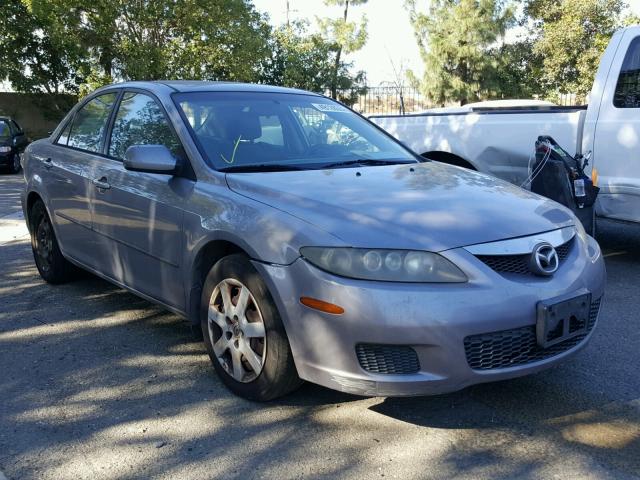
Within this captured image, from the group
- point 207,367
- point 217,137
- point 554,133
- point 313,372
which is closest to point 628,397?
point 313,372

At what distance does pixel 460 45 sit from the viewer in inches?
1173

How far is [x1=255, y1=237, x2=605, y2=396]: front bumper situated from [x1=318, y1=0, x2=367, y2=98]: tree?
96.6 feet

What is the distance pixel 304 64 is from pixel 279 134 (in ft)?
86.5

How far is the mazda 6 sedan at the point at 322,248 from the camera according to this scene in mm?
2844

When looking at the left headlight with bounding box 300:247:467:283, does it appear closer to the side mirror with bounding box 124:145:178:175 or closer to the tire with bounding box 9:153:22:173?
the side mirror with bounding box 124:145:178:175

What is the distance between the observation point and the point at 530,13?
94.2 feet

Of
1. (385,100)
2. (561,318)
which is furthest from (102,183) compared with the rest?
(385,100)

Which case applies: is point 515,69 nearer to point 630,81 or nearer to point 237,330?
point 630,81

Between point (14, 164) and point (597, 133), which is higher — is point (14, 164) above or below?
below

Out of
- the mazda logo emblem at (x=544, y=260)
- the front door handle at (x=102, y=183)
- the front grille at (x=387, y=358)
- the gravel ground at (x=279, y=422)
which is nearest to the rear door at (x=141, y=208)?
the front door handle at (x=102, y=183)

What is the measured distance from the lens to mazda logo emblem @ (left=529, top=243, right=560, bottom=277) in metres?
3.03

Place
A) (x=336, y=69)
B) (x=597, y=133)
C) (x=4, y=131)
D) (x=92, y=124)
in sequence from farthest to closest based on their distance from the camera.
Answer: (x=336, y=69) < (x=4, y=131) < (x=597, y=133) < (x=92, y=124)

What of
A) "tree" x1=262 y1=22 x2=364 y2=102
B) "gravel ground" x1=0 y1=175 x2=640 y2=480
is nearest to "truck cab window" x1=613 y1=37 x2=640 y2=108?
"gravel ground" x1=0 y1=175 x2=640 y2=480

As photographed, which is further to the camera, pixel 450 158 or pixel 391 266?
pixel 450 158
